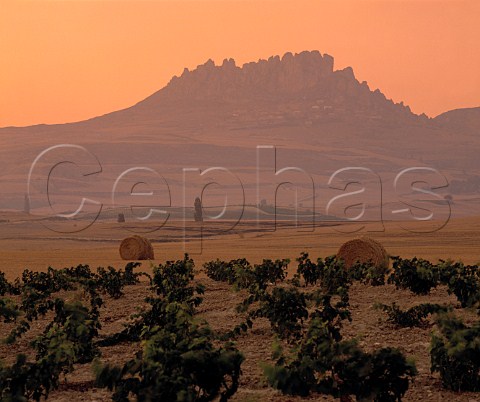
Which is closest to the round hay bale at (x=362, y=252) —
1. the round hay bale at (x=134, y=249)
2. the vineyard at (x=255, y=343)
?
the vineyard at (x=255, y=343)

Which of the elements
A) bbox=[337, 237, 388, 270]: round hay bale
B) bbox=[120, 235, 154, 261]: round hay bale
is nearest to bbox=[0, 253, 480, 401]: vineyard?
bbox=[337, 237, 388, 270]: round hay bale

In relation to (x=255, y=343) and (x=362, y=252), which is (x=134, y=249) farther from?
(x=255, y=343)

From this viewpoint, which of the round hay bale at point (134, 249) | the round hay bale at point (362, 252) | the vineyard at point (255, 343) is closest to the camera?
the vineyard at point (255, 343)

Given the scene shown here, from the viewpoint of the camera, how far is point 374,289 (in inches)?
853

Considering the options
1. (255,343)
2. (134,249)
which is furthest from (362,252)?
(134,249)

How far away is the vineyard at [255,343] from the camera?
820cm

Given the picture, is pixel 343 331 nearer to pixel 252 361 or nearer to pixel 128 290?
pixel 252 361

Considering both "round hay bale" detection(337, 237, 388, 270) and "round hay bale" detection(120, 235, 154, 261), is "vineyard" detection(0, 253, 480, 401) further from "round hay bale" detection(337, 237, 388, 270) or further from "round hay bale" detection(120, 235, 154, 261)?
"round hay bale" detection(120, 235, 154, 261)

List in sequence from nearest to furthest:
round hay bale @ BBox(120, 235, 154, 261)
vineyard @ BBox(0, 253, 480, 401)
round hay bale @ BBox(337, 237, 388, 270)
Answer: vineyard @ BBox(0, 253, 480, 401), round hay bale @ BBox(337, 237, 388, 270), round hay bale @ BBox(120, 235, 154, 261)

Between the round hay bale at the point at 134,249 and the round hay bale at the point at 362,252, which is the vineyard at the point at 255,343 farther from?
the round hay bale at the point at 134,249

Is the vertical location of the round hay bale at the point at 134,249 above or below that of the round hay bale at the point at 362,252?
below

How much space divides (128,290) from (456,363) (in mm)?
14542

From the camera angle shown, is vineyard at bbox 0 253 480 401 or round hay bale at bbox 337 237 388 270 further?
round hay bale at bbox 337 237 388 270

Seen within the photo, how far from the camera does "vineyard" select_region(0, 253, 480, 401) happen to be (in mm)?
8195
